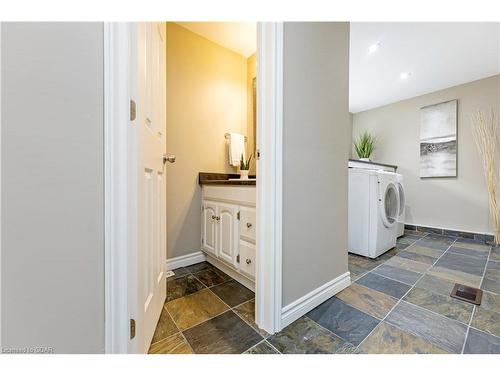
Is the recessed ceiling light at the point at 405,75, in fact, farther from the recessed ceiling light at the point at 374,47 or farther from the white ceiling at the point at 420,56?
the recessed ceiling light at the point at 374,47

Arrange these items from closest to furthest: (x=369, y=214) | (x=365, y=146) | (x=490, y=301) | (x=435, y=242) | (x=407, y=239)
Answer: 1. (x=490, y=301)
2. (x=369, y=214)
3. (x=435, y=242)
4. (x=407, y=239)
5. (x=365, y=146)

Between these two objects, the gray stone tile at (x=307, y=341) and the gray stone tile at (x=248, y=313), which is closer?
the gray stone tile at (x=307, y=341)

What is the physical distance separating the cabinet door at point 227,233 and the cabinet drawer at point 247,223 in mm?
67

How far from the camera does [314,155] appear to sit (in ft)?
3.72

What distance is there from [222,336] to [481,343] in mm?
1175

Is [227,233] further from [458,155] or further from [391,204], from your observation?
[458,155]

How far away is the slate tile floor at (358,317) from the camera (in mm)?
858

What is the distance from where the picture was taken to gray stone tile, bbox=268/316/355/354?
2.73 feet

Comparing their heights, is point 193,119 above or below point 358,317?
above

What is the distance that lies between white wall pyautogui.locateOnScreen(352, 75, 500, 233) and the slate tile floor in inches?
56.4

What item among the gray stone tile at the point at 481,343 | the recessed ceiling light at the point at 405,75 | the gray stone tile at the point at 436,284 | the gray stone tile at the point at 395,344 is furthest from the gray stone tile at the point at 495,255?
the recessed ceiling light at the point at 405,75

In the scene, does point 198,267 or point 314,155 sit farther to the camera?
point 198,267

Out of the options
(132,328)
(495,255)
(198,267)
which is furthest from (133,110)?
(495,255)

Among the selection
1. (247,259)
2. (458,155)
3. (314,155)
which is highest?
(458,155)
